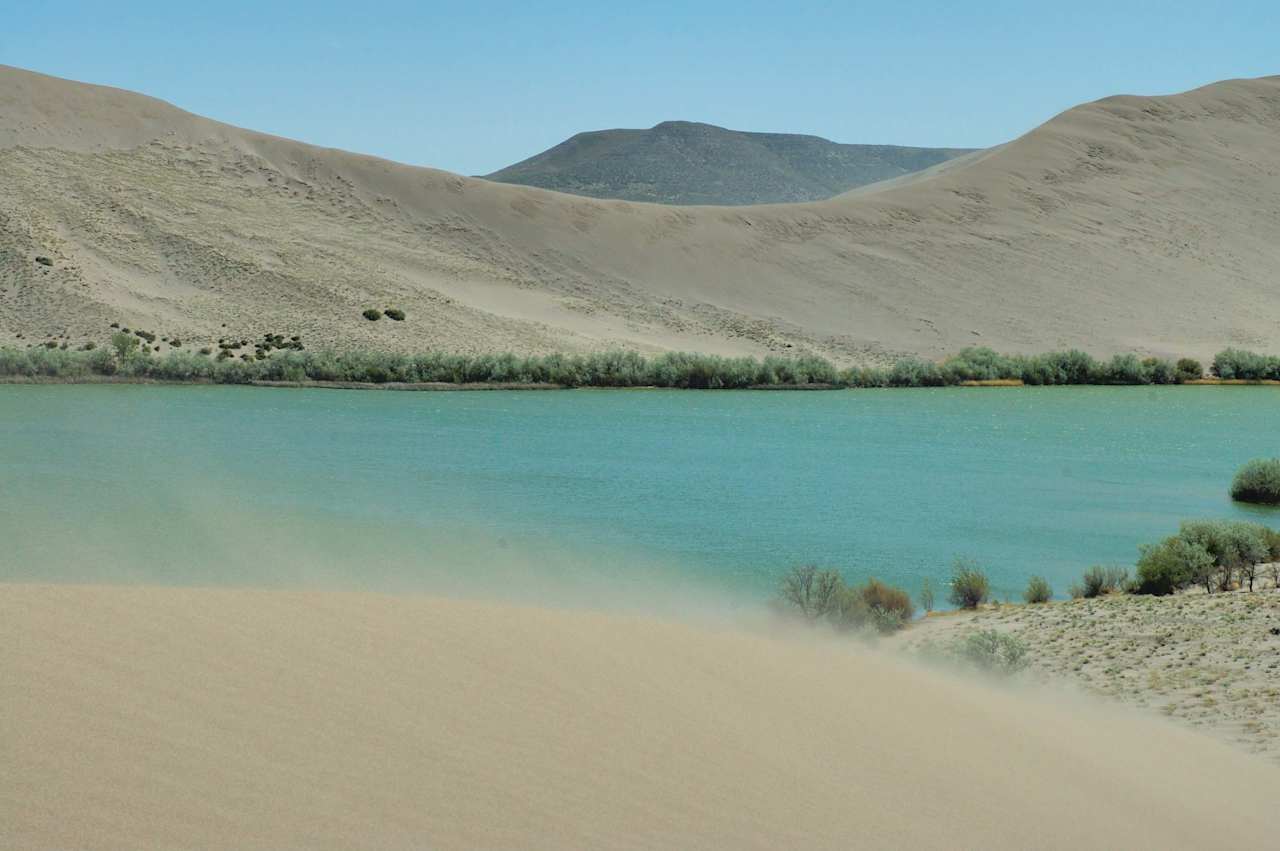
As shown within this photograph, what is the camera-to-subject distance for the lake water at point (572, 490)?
14.5 m

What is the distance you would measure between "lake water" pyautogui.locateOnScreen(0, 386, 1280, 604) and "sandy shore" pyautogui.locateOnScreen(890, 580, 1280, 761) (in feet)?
9.04

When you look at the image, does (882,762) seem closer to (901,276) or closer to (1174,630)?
(1174,630)

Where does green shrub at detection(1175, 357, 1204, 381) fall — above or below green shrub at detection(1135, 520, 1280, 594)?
above

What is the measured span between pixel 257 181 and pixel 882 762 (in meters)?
78.3

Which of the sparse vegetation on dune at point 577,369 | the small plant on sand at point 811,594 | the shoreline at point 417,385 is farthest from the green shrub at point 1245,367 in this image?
the small plant on sand at point 811,594

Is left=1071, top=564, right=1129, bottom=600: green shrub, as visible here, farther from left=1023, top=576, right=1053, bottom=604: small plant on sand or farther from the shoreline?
the shoreline

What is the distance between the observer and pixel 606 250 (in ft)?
267

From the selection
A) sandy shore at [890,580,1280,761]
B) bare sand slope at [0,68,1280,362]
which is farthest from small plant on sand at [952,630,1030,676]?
bare sand slope at [0,68,1280,362]

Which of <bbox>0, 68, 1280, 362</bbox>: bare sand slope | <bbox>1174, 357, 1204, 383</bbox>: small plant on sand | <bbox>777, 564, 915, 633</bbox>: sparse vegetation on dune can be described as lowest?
<bbox>777, 564, 915, 633</bbox>: sparse vegetation on dune

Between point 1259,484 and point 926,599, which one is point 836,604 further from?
point 1259,484

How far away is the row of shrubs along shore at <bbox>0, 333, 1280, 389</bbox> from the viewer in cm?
4625

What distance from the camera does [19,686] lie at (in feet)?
16.5

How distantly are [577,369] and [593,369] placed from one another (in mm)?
719

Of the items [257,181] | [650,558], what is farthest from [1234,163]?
[650,558]
